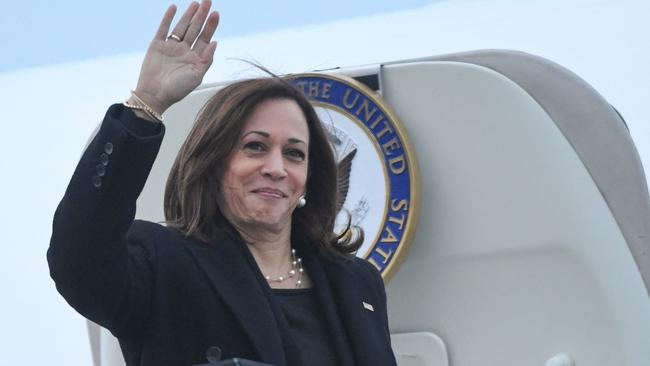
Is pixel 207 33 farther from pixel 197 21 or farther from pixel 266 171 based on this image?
pixel 266 171

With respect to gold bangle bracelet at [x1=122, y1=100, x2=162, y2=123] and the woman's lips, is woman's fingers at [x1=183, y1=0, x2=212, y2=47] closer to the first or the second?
gold bangle bracelet at [x1=122, y1=100, x2=162, y2=123]

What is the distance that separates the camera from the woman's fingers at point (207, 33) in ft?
5.96

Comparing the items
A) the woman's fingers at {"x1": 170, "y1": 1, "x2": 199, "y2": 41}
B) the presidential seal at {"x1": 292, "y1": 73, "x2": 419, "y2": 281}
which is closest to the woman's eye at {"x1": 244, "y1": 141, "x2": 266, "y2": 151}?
the woman's fingers at {"x1": 170, "y1": 1, "x2": 199, "y2": 41}

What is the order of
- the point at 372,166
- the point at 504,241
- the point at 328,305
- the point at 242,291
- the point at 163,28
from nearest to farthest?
the point at 163,28, the point at 242,291, the point at 328,305, the point at 504,241, the point at 372,166

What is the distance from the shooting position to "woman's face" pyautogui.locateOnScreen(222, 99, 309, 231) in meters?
1.97

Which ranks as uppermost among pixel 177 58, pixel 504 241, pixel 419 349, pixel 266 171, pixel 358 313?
pixel 177 58

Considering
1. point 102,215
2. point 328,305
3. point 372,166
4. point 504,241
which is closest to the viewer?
point 102,215

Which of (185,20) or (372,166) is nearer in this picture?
(185,20)

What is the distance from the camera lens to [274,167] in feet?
6.42

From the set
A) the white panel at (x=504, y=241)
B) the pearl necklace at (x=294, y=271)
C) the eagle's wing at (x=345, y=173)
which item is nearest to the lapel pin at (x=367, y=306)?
the pearl necklace at (x=294, y=271)

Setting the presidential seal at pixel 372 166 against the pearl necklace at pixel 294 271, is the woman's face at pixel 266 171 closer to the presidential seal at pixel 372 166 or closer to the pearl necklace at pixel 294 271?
the pearl necklace at pixel 294 271

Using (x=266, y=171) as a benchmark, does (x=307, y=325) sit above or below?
below

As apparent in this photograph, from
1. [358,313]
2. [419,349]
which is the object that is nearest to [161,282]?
[358,313]

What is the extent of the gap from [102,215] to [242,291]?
0.94ft
